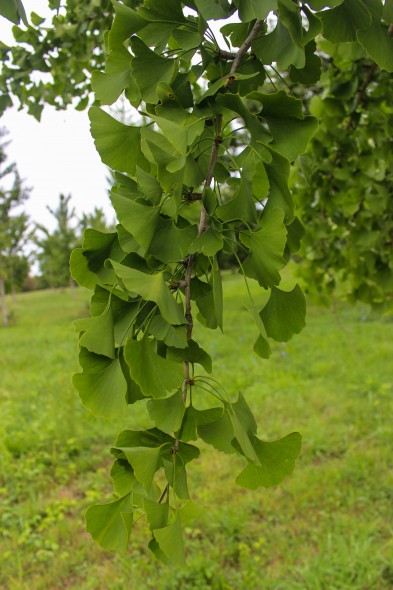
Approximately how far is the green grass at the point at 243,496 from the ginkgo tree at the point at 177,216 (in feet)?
6.20

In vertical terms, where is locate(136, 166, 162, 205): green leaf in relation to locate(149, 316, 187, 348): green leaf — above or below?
above

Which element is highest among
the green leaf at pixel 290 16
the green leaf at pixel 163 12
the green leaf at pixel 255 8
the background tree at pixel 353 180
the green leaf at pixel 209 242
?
the green leaf at pixel 163 12

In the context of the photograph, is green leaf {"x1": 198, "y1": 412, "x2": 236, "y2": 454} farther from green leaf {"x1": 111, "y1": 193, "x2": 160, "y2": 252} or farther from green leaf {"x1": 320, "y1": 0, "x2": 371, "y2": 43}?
green leaf {"x1": 320, "y1": 0, "x2": 371, "y2": 43}

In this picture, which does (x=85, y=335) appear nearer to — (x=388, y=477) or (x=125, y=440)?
(x=125, y=440)

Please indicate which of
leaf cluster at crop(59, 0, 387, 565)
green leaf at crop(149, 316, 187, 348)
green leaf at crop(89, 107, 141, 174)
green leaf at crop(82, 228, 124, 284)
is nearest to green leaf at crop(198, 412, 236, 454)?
leaf cluster at crop(59, 0, 387, 565)

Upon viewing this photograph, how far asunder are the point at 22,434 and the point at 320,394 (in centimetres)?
242

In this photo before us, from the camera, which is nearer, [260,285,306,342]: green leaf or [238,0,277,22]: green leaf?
[238,0,277,22]: green leaf

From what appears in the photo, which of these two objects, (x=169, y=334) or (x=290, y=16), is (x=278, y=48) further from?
(x=169, y=334)

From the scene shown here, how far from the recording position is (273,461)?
2.27 ft

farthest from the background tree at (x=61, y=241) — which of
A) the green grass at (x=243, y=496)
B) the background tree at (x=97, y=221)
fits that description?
the green grass at (x=243, y=496)

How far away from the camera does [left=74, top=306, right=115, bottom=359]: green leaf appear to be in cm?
61

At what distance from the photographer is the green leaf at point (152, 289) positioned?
56 cm

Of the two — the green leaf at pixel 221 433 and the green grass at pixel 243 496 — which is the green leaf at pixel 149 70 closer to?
the green leaf at pixel 221 433

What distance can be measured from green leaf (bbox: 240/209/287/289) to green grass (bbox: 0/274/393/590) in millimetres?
1979
